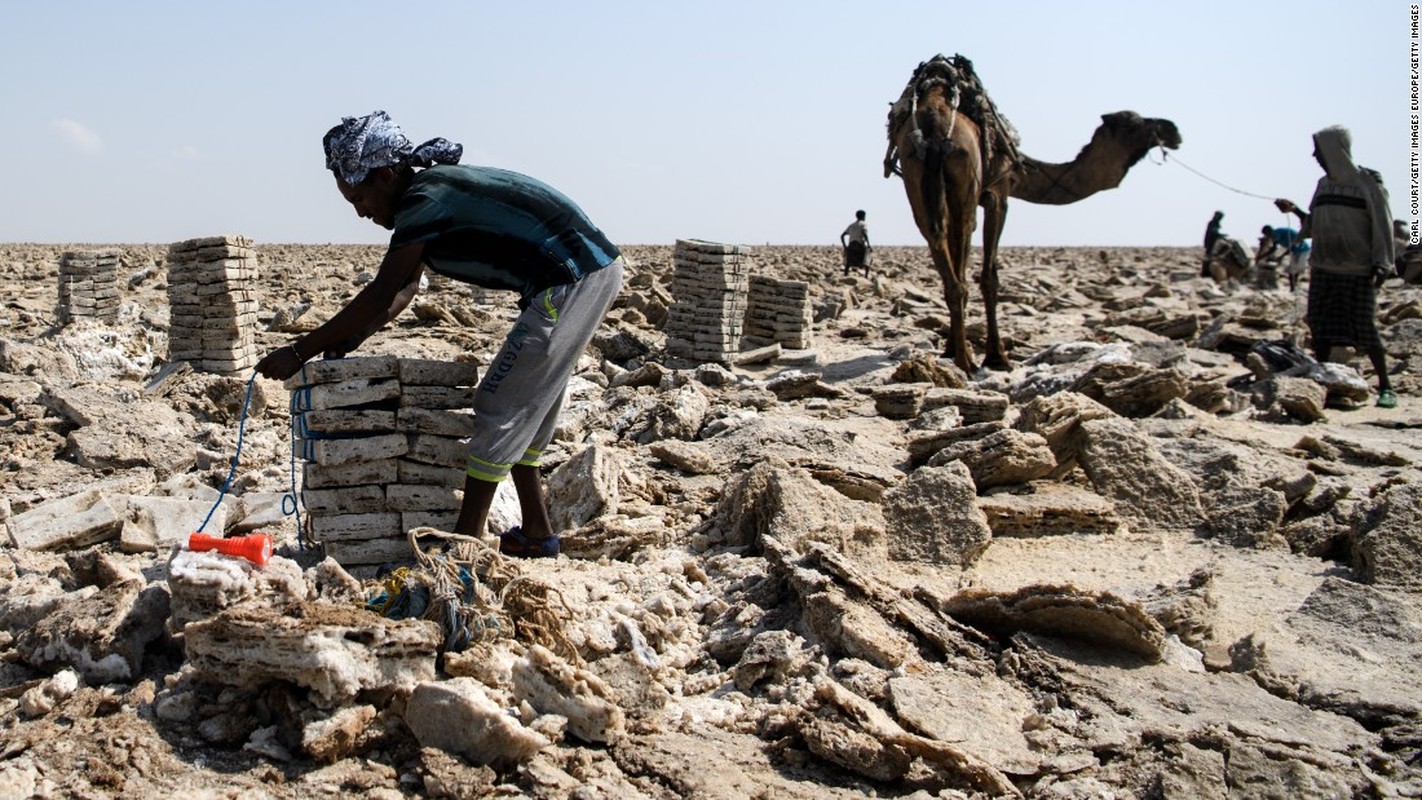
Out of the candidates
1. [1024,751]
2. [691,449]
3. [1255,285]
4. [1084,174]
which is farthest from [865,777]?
[1255,285]

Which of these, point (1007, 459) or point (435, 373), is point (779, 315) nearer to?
point (1007, 459)

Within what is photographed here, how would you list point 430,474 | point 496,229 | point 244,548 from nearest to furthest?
1. point 244,548
2. point 496,229
3. point 430,474

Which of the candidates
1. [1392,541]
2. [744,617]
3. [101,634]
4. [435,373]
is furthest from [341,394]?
[1392,541]

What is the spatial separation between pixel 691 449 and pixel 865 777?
3343 mm

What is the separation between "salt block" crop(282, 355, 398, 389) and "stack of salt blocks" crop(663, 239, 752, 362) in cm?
619

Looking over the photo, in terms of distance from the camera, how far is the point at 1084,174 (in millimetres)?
11875

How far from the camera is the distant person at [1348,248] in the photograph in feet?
27.9

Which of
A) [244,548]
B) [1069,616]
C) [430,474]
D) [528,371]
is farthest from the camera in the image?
[430,474]

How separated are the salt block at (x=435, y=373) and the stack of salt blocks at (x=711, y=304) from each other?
592 centimetres

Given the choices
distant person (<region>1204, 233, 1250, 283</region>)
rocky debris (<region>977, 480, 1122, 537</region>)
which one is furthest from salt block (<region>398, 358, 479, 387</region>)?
distant person (<region>1204, 233, 1250, 283</region>)

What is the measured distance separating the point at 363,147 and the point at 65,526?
211 centimetres

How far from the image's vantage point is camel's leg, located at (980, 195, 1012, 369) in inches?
410

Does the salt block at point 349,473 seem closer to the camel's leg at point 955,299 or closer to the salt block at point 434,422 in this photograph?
the salt block at point 434,422

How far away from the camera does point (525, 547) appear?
14.8 feet
